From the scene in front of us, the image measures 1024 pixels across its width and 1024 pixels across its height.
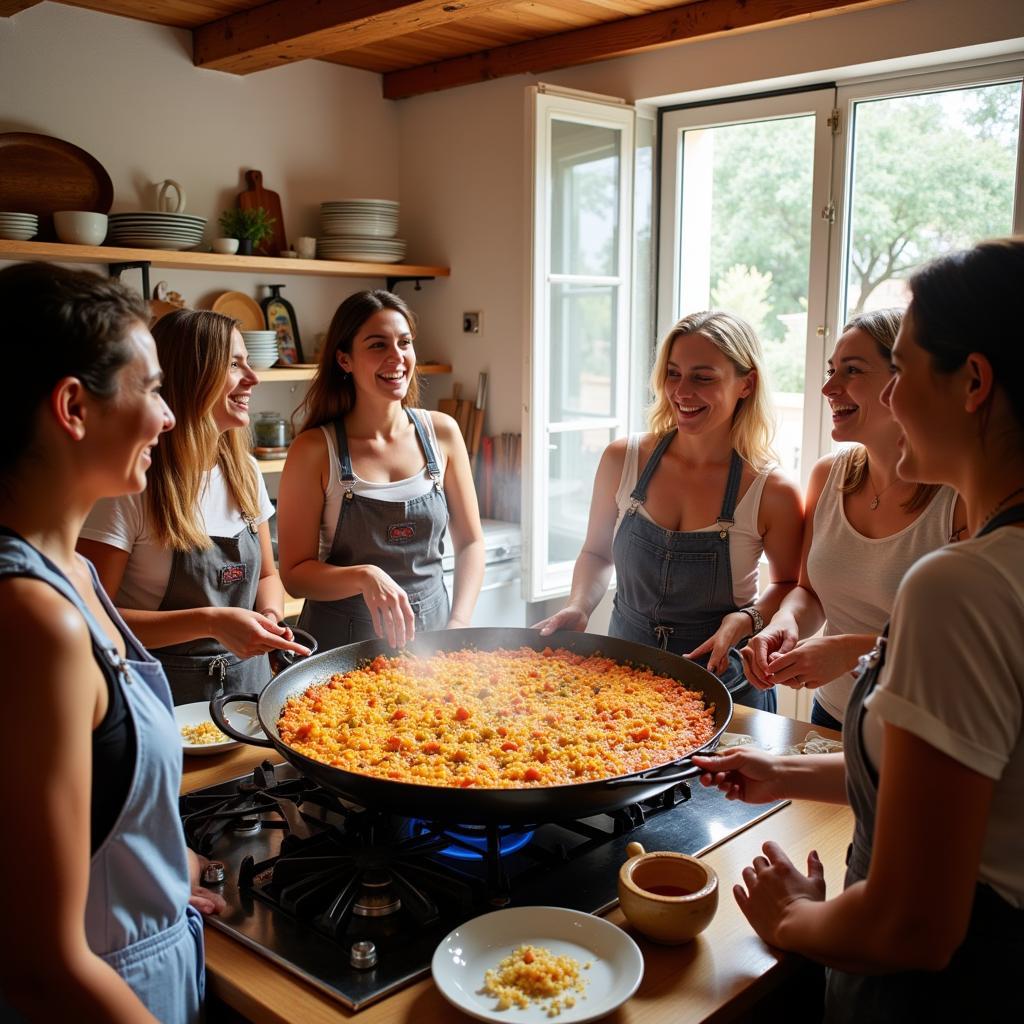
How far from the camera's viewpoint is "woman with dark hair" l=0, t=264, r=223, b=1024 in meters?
0.98

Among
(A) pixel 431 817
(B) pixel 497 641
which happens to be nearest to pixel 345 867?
(A) pixel 431 817

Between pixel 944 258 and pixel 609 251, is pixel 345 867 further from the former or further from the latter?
pixel 609 251

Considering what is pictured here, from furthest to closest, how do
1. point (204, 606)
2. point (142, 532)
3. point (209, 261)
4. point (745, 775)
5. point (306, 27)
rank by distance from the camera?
1. point (209, 261)
2. point (306, 27)
3. point (204, 606)
4. point (142, 532)
5. point (745, 775)

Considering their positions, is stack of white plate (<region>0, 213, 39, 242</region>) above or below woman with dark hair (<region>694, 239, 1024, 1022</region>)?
above

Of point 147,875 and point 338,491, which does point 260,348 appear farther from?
point 147,875

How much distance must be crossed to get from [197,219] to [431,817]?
3105mm

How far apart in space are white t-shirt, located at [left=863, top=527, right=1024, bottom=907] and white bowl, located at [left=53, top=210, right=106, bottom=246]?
338 cm

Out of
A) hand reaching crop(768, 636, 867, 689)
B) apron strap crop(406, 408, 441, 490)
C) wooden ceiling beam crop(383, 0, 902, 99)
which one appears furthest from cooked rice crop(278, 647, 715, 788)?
wooden ceiling beam crop(383, 0, 902, 99)

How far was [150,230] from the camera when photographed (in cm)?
378

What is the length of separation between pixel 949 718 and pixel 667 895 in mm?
604

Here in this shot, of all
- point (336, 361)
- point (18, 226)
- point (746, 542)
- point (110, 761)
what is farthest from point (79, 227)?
point (110, 761)

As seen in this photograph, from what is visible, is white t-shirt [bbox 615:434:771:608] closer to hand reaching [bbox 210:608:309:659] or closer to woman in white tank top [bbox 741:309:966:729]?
woman in white tank top [bbox 741:309:966:729]

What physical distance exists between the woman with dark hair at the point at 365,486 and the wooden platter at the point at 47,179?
5.23 ft

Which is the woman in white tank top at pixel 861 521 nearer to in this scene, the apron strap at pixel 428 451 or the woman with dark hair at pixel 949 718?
the woman with dark hair at pixel 949 718
